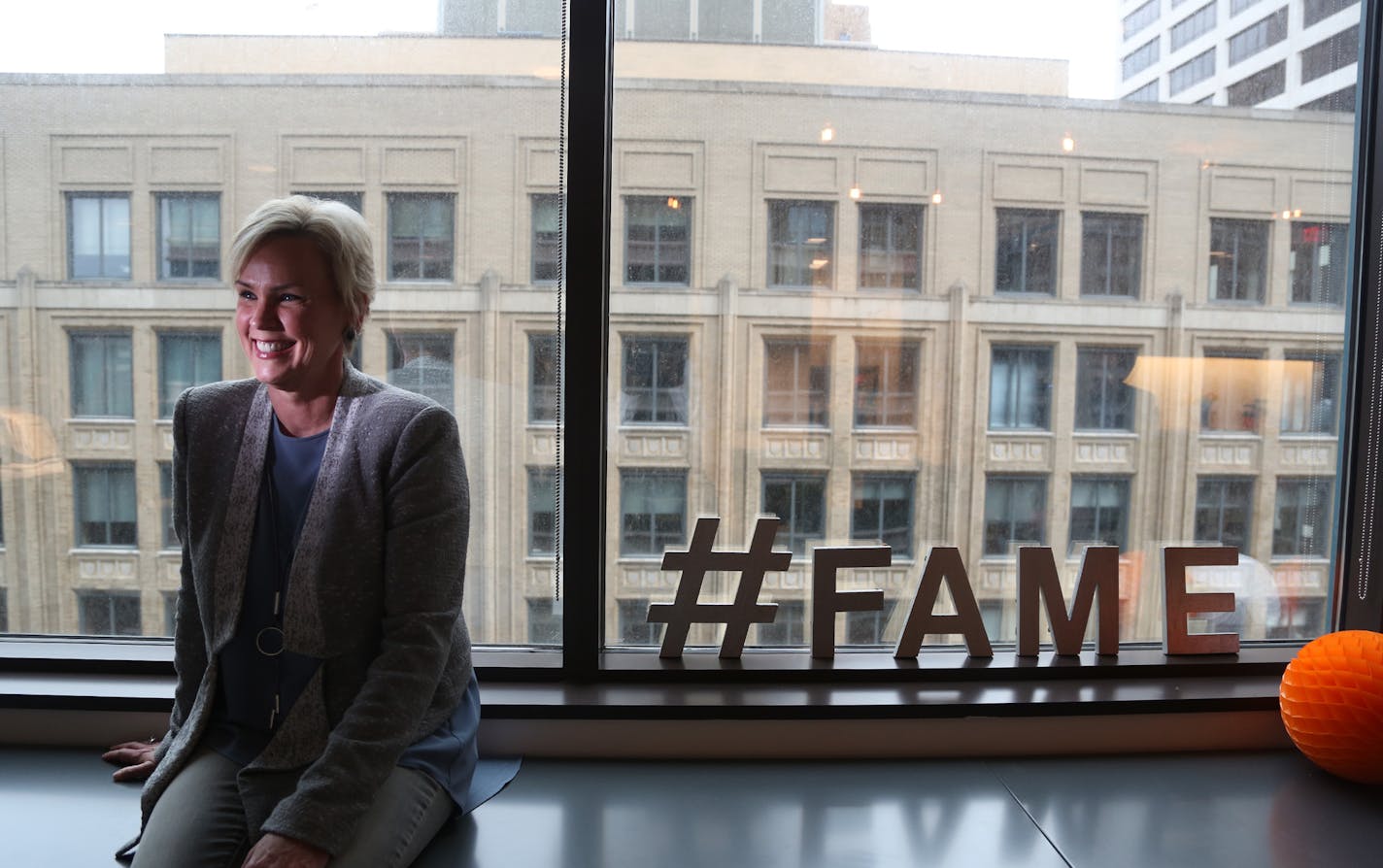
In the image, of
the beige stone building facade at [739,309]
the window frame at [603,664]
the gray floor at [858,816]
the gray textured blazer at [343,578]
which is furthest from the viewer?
the beige stone building facade at [739,309]

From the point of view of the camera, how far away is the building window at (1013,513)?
6.42 ft

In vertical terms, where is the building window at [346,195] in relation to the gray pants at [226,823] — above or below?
above

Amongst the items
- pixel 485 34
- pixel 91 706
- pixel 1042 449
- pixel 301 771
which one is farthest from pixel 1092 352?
pixel 91 706

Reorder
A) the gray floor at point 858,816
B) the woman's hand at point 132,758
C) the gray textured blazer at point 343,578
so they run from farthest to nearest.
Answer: the woman's hand at point 132,758
the gray floor at point 858,816
the gray textured blazer at point 343,578

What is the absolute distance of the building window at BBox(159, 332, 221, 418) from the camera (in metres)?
1.83

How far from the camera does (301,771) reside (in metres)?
1.27

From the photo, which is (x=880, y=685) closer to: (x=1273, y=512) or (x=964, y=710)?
(x=964, y=710)

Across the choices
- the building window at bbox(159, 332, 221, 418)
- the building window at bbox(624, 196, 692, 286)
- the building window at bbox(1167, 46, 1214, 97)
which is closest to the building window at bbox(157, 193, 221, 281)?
the building window at bbox(159, 332, 221, 418)

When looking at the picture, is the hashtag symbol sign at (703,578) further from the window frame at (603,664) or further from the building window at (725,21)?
the building window at (725,21)

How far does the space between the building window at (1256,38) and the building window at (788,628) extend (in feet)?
5.28

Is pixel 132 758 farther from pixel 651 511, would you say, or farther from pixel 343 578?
pixel 651 511

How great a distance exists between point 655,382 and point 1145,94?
1.29 m

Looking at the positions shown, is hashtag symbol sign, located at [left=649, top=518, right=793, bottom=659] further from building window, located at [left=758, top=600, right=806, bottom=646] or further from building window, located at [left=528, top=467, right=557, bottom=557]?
building window, located at [left=528, top=467, right=557, bottom=557]

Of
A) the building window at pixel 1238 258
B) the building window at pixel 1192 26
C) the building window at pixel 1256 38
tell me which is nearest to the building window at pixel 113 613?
A: the building window at pixel 1238 258
